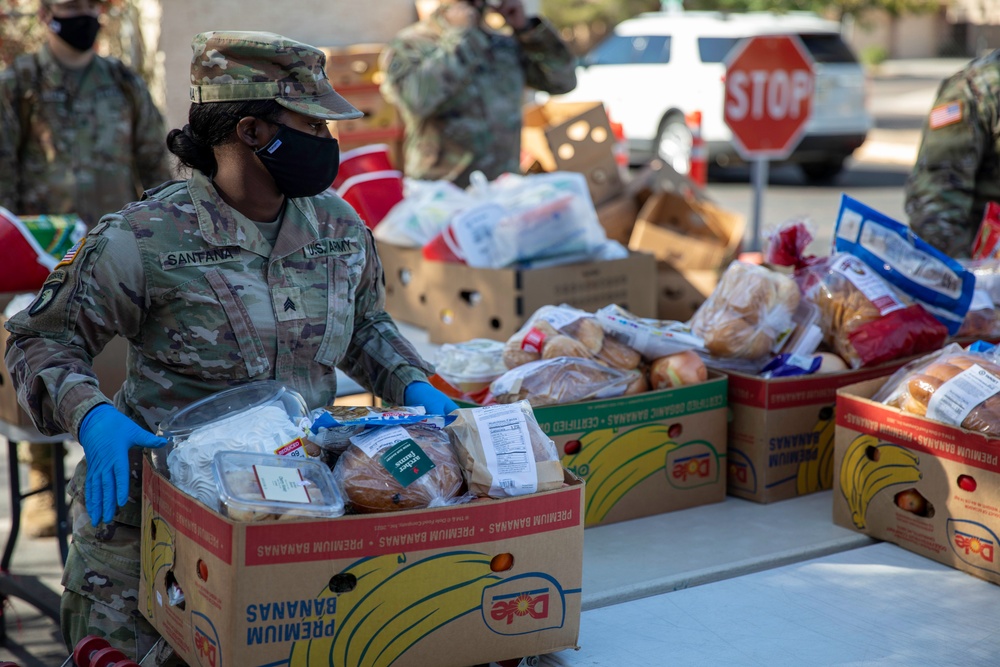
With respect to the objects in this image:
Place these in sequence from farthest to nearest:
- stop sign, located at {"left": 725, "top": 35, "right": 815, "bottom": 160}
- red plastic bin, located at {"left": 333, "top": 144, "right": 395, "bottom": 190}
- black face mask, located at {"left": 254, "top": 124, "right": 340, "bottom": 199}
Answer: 1. stop sign, located at {"left": 725, "top": 35, "right": 815, "bottom": 160}
2. red plastic bin, located at {"left": 333, "top": 144, "right": 395, "bottom": 190}
3. black face mask, located at {"left": 254, "top": 124, "right": 340, "bottom": 199}

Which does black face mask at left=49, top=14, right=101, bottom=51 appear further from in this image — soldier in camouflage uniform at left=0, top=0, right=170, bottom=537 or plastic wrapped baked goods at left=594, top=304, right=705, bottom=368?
plastic wrapped baked goods at left=594, top=304, right=705, bottom=368

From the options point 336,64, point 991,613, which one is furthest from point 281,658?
point 336,64

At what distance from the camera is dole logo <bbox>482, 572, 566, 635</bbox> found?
1.76m

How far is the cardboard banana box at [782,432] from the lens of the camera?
2664 mm

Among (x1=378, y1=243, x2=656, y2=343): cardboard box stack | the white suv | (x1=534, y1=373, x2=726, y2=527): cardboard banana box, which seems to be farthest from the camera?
the white suv

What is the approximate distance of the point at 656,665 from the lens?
1836mm

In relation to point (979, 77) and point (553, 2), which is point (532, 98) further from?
point (553, 2)

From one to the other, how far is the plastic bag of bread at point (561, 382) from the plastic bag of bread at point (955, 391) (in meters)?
0.61

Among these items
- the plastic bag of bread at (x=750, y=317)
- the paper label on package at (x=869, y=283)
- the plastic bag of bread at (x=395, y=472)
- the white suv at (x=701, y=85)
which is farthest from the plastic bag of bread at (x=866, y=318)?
the white suv at (x=701, y=85)

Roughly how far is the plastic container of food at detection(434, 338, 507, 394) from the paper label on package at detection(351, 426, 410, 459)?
0.92 m

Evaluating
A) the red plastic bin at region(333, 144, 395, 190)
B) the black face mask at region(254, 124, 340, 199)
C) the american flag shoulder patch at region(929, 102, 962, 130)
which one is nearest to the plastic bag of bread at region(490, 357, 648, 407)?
the black face mask at region(254, 124, 340, 199)

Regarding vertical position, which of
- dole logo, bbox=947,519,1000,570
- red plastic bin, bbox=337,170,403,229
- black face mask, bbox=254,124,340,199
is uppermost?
black face mask, bbox=254,124,340,199

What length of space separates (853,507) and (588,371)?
2.16 ft

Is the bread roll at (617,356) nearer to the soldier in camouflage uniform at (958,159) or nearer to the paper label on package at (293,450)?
the paper label on package at (293,450)
